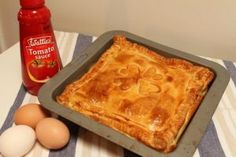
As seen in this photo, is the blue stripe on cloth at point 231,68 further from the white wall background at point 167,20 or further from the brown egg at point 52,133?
the brown egg at point 52,133

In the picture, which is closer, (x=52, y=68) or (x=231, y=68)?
(x=52, y=68)

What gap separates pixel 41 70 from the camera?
0.68m

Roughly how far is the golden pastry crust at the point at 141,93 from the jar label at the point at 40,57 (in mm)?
77

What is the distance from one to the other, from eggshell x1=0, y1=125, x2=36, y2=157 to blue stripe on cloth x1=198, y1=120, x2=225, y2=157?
337 millimetres

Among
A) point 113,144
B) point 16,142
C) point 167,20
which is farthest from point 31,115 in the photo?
point 167,20

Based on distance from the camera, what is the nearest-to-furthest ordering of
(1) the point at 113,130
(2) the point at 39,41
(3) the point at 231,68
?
(1) the point at 113,130
(2) the point at 39,41
(3) the point at 231,68

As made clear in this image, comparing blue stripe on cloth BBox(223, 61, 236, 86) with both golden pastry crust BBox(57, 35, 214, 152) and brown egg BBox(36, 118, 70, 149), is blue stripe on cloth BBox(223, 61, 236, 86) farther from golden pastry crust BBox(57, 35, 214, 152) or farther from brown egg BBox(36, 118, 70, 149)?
brown egg BBox(36, 118, 70, 149)

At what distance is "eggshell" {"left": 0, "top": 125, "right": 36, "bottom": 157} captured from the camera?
22.1 inches

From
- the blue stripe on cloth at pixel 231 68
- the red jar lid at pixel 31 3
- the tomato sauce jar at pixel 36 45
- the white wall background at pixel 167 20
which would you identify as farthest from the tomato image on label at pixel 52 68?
the blue stripe on cloth at pixel 231 68

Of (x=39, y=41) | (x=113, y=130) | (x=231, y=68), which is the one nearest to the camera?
(x=113, y=130)

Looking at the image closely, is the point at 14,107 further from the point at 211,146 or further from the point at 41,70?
the point at 211,146

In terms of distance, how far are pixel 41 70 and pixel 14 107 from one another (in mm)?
106

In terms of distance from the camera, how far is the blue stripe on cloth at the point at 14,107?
647 mm

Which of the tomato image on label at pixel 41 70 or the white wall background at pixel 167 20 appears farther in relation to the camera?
the white wall background at pixel 167 20
